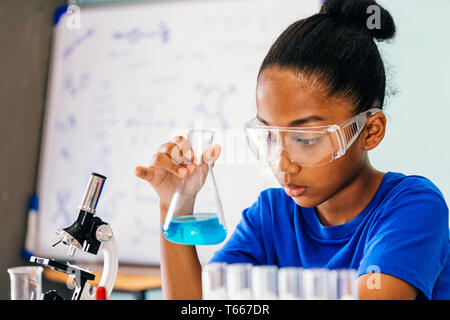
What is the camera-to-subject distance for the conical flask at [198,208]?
2.94 ft

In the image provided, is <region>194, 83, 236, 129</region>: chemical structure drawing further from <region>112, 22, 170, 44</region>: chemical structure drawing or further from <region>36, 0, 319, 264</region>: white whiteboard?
<region>112, 22, 170, 44</region>: chemical structure drawing

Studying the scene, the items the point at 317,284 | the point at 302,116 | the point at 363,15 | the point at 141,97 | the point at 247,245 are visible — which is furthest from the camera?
the point at 141,97

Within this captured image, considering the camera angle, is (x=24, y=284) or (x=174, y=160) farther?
(x=174, y=160)

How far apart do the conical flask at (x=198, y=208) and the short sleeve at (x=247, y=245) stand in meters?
0.35

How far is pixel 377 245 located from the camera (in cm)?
94

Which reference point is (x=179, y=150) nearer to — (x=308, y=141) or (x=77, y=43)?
(x=308, y=141)

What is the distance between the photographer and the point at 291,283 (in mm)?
665

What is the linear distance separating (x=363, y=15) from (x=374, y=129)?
28 centimetres

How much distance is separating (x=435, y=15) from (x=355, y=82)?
1.17 m

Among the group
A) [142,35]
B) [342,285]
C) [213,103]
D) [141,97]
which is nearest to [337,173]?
[342,285]

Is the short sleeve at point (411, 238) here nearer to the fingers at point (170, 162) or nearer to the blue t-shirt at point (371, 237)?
the blue t-shirt at point (371, 237)
